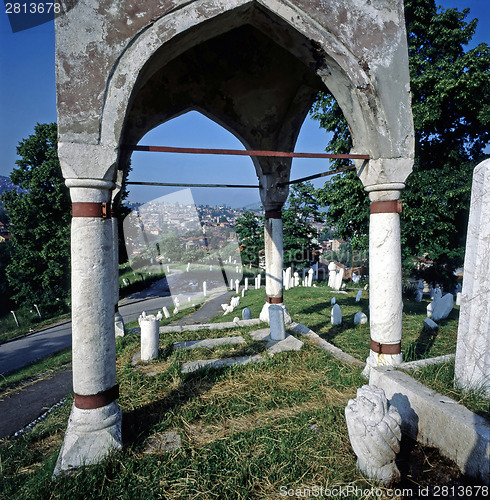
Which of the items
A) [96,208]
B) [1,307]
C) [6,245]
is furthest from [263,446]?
[6,245]

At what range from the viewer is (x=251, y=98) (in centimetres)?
655

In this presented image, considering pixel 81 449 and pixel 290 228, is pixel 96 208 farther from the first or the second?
pixel 290 228

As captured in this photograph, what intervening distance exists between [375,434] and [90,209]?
301cm

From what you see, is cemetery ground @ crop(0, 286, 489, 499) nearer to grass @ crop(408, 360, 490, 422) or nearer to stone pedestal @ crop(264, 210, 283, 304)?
grass @ crop(408, 360, 490, 422)

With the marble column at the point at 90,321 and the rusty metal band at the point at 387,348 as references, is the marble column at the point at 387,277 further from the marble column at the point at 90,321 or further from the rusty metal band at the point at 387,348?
the marble column at the point at 90,321

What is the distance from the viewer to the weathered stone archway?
10.1 ft

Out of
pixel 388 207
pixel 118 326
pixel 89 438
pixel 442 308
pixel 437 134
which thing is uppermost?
pixel 437 134

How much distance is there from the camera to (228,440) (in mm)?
3254

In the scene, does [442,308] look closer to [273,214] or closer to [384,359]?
[273,214]

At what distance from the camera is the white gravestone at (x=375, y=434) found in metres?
2.39

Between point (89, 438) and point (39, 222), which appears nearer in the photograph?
point (89, 438)

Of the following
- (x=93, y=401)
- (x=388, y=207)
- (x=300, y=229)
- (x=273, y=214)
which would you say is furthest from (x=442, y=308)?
(x=300, y=229)

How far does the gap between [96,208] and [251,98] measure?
449 cm

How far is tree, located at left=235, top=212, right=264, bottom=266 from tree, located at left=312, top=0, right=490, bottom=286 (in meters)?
8.62
